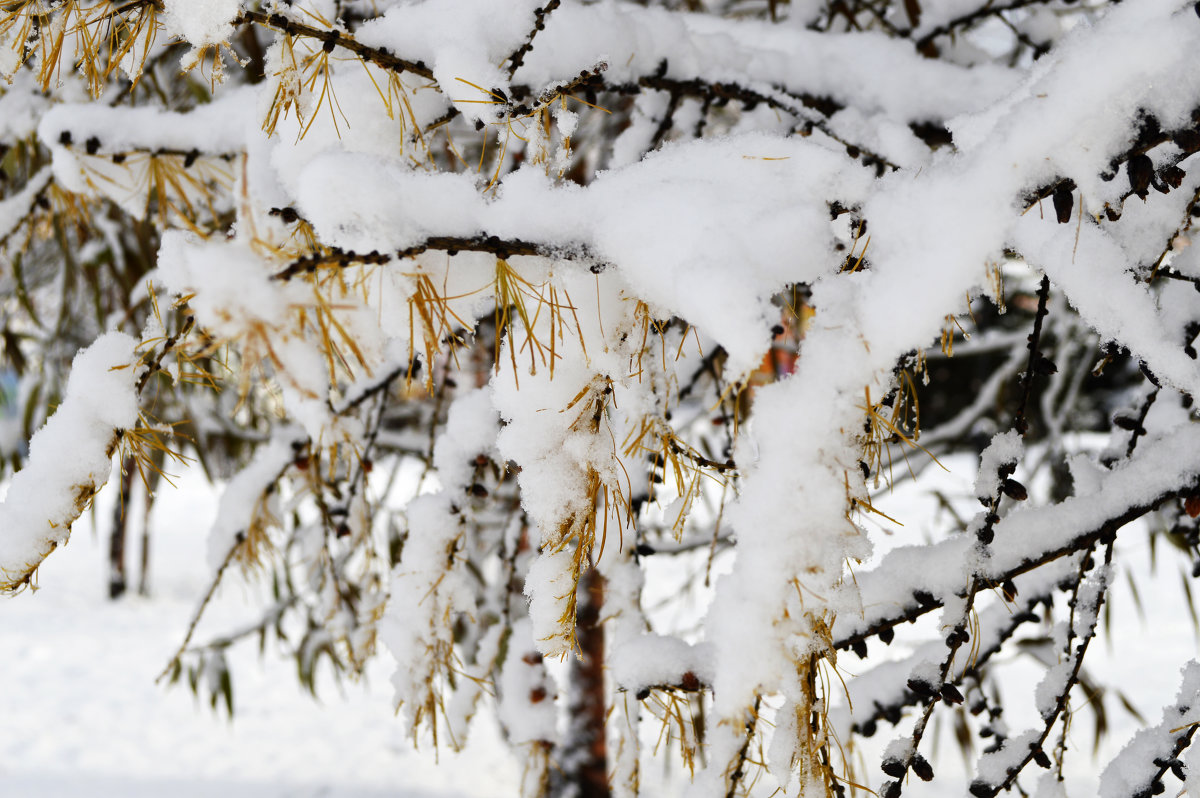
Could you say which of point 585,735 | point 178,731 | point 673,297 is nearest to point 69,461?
point 673,297

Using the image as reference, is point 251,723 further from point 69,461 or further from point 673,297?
point 673,297

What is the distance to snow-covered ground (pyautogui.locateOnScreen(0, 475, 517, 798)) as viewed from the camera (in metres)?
3.00

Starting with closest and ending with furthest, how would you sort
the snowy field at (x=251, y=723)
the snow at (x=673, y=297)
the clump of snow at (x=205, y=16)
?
1. the snow at (x=673, y=297)
2. the clump of snow at (x=205, y=16)
3. the snowy field at (x=251, y=723)

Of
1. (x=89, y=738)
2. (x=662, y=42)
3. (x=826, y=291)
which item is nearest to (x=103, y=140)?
(x=662, y=42)

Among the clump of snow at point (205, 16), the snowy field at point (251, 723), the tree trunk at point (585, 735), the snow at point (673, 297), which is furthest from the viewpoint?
the snowy field at point (251, 723)

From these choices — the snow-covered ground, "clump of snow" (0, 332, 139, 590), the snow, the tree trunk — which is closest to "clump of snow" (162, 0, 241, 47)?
the snow

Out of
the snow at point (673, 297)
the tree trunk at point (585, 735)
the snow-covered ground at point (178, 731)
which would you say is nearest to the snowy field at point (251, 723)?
the snow-covered ground at point (178, 731)

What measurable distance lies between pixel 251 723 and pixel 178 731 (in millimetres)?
297

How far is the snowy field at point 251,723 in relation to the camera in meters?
2.99

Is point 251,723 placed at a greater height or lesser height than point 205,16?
lesser

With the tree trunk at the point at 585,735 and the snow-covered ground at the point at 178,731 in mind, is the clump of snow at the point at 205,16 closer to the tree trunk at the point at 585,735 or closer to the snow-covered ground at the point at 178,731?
the tree trunk at the point at 585,735

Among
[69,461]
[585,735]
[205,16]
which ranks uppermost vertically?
[205,16]

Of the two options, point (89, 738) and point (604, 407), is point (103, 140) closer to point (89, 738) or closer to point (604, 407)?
point (604, 407)

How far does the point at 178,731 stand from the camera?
136 inches
